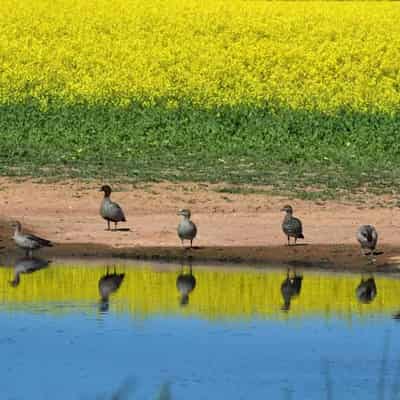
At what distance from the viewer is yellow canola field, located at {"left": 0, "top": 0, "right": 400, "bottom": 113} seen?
3828 cm

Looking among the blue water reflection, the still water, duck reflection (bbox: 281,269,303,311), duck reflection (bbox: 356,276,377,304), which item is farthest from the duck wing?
the blue water reflection

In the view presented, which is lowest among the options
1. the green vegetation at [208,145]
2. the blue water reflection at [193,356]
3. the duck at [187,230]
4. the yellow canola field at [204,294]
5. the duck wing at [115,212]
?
the blue water reflection at [193,356]

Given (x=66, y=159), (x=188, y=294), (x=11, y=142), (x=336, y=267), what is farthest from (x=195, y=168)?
(x=188, y=294)

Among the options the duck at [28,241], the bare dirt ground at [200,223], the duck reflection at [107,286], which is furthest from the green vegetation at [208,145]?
the duck reflection at [107,286]

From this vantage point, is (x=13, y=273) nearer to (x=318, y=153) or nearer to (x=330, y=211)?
(x=330, y=211)

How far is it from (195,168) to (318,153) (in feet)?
11.3

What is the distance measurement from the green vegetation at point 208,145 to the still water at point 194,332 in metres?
→ 7.82

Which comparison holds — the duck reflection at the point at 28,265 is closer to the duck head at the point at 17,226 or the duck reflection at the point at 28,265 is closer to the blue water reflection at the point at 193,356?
the duck head at the point at 17,226

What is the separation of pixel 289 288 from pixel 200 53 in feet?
83.7

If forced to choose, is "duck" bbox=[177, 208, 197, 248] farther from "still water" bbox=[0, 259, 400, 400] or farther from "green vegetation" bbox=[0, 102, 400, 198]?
"green vegetation" bbox=[0, 102, 400, 198]

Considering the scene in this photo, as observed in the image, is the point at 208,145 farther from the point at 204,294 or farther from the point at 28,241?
the point at 204,294

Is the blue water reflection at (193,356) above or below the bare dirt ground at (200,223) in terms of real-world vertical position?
below

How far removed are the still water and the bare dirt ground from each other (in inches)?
41.7

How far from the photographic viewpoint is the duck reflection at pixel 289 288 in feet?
57.0
